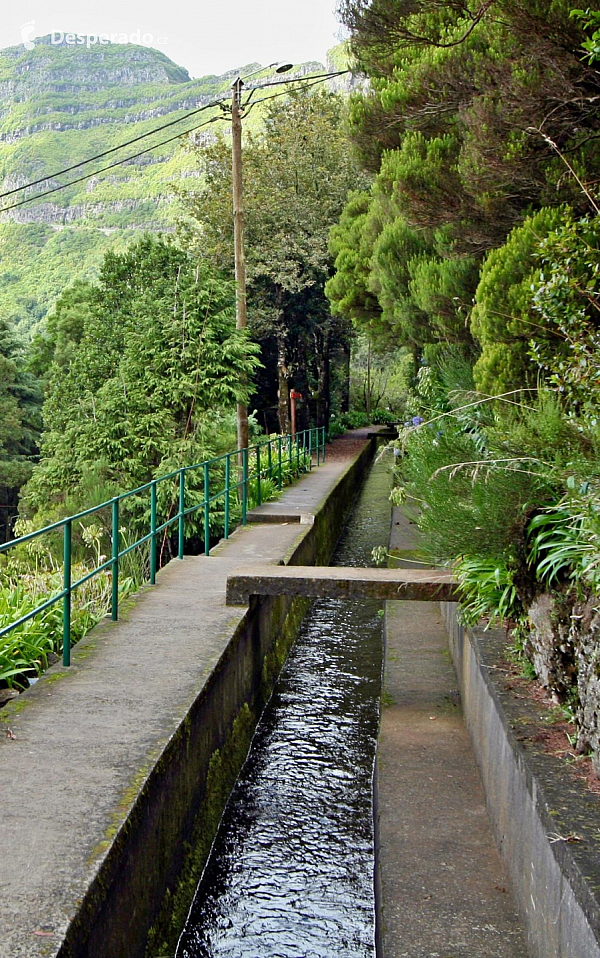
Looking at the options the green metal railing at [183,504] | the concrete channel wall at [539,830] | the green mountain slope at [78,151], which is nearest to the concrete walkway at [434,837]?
the concrete channel wall at [539,830]

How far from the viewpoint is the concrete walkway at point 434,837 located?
4.15 m

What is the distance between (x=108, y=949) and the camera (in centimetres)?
352

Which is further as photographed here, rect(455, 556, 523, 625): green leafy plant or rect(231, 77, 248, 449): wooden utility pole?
rect(231, 77, 248, 449): wooden utility pole

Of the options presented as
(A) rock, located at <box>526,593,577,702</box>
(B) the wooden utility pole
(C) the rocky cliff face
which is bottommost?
(A) rock, located at <box>526,593,577,702</box>

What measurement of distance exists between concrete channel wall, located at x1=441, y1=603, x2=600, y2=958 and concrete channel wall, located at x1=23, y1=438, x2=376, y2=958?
65.6 inches

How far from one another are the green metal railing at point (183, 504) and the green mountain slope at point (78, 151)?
52045mm

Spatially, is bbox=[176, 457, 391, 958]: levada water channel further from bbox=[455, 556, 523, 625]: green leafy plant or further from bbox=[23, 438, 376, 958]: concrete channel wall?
bbox=[455, 556, 523, 625]: green leafy plant

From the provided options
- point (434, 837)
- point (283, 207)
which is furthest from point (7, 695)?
point (283, 207)

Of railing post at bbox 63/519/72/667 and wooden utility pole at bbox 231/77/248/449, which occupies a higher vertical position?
wooden utility pole at bbox 231/77/248/449

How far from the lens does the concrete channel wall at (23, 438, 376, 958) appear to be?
3.47m

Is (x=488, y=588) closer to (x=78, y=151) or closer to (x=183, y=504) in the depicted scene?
(x=183, y=504)

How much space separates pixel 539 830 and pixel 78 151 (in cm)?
12230

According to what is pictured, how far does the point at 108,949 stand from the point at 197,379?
11.8 meters

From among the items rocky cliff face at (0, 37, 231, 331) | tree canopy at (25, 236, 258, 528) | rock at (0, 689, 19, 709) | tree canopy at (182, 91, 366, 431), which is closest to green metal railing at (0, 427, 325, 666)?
rock at (0, 689, 19, 709)
